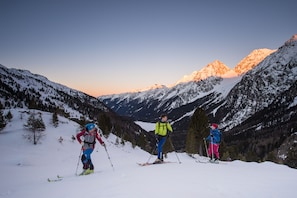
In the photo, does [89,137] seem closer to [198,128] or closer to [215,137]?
[215,137]

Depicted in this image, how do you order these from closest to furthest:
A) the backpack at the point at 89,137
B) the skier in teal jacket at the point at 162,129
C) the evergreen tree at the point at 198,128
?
the backpack at the point at 89,137
the skier in teal jacket at the point at 162,129
the evergreen tree at the point at 198,128

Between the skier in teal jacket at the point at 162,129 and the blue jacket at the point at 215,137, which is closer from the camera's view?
the skier in teal jacket at the point at 162,129

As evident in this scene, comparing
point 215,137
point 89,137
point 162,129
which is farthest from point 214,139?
point 89,137

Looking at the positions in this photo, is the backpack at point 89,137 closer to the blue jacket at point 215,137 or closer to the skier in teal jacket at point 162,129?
the skier in teal jacket at point 162,129

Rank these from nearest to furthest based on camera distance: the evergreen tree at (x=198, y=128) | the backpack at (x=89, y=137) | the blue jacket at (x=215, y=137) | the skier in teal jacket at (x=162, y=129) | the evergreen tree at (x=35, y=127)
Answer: the backpack at (x=89, y=137) → the skier in teal jacket at (x=162, y=129) → the blue jacket at (x=215, y=137) → the evergreen tree at (x=35, y=127) → the evergreen tree at (x=198, y=128)

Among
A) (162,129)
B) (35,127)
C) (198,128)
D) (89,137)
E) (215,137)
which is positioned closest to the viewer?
(89,137)

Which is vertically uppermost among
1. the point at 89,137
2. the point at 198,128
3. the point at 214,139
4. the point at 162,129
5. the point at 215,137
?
the point at 162,129

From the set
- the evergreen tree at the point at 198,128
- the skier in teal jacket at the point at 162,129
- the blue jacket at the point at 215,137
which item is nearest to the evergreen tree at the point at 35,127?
the skier in teal jacket at the point at 162,129

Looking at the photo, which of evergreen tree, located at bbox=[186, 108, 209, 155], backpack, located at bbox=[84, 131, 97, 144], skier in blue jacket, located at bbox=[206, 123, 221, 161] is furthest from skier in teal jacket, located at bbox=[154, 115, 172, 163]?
evergreen tree, located at bbox=[186, 108, 209, 155]

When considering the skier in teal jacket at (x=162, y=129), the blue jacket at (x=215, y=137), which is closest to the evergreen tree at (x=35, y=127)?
the skier in teal jacket at (x=162, y=129)

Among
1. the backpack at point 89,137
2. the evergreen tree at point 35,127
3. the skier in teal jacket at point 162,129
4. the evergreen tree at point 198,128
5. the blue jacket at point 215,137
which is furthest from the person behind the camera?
the evergreen tree at point 198,128

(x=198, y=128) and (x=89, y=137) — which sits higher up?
(x=89, y=137)

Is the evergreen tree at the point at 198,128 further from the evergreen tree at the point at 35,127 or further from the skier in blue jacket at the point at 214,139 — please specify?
the skier in blue jacket at the point at 214,139

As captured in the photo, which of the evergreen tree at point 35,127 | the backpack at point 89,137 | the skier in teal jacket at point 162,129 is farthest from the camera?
the evergreen tree at point 35,127
